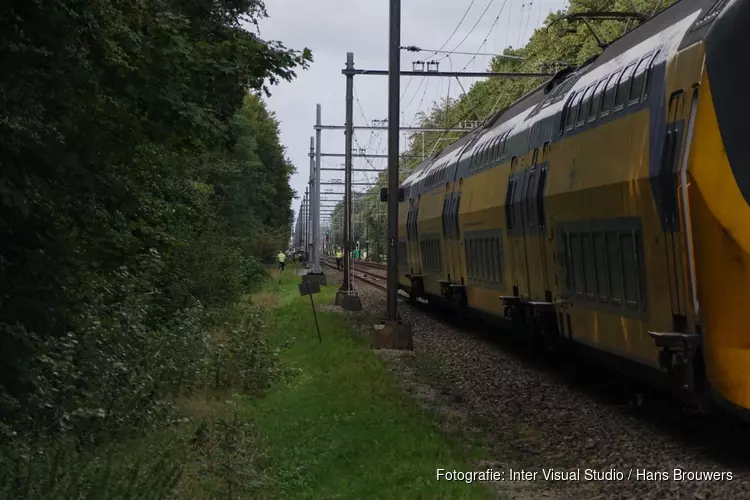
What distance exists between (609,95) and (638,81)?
91 centimetres

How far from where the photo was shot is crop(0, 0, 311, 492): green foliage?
7441mm

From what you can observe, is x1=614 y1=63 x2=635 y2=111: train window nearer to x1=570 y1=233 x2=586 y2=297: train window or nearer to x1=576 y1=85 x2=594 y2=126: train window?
x1=576 y1=85 x2=594 y2=126: train window

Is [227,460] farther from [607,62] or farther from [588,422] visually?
[607,62]

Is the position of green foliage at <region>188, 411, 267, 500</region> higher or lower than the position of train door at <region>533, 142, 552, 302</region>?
lower

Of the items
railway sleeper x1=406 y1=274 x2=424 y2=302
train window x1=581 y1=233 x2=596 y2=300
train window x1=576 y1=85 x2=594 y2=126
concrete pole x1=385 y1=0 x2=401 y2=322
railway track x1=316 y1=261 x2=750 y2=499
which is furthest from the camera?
railway sleeper x1=406 y1=274 x2=424 y2=302

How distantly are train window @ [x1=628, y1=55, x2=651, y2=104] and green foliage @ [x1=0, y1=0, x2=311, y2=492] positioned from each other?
4.03 m

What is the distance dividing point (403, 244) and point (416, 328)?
7.59m

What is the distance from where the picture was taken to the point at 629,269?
9.28 m

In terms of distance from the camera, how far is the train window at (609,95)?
33.3ft

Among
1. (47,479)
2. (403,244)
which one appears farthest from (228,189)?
(47,479)

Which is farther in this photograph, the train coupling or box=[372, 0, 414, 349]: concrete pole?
box=[372, 0, 414, 349]: concrete pole

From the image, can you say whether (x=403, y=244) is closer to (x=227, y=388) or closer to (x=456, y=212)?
(x=456, y=212)

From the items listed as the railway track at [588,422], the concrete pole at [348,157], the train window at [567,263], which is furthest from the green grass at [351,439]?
the concrete pole at [348,157]

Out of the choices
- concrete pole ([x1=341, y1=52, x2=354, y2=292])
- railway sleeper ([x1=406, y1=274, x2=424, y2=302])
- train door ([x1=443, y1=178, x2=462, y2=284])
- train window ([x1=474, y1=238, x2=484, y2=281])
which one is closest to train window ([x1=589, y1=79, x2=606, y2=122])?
train window ([x1=474, y1=238, x2=484, y2=281])
